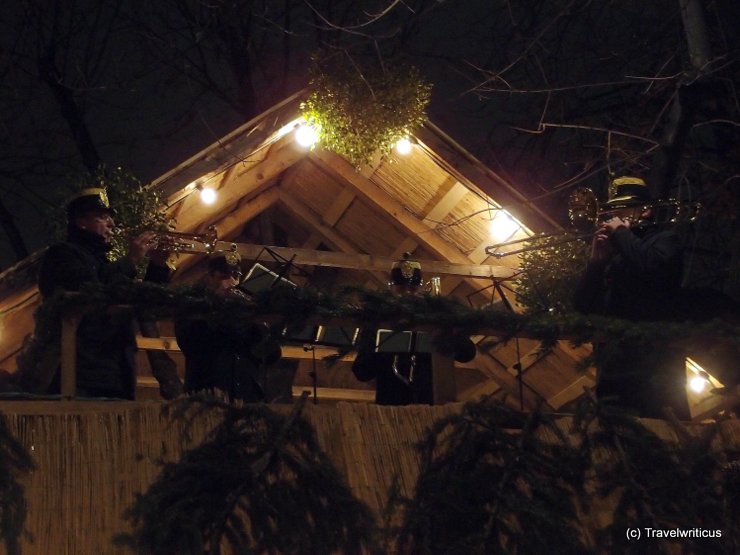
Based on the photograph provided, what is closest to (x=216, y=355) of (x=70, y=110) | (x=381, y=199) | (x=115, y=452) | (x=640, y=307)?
(x=115, y=452)

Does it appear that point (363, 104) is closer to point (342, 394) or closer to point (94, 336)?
point (342, 394)

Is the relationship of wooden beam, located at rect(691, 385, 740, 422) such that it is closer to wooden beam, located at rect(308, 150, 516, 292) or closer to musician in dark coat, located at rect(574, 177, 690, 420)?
musician in dark coat, located at rect(574, 177, 690, 420)

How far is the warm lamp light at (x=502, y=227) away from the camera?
8000 millimetres

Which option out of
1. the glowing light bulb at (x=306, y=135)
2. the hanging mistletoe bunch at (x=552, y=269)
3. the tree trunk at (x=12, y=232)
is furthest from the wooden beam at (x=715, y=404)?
the tree trunk at (x=12, y=232)

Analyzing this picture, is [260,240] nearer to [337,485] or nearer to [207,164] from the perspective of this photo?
[207,164]

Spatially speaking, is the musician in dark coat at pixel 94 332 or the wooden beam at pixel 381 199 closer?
the musician in dark coat at pixel 94 332

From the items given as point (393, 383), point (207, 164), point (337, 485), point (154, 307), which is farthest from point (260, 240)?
point (337, 485)

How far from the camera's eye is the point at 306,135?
789 cm

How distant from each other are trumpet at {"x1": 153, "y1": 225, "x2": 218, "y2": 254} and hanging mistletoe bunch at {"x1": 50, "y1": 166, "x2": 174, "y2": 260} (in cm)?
17

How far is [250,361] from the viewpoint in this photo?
536 cm

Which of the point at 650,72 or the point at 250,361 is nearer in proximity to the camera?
the point at 250,361

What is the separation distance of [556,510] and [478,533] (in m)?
0.34

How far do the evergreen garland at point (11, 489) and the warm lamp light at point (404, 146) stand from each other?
4.59 meters

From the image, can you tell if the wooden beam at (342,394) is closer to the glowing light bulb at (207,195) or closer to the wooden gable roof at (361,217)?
the wooden gable roof at (361,217)
